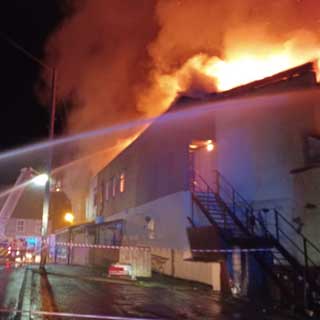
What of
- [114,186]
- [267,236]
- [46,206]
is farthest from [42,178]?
[267,236]

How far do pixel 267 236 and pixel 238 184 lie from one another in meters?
2.75

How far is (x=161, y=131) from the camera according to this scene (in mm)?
18891

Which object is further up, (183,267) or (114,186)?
(114,186)

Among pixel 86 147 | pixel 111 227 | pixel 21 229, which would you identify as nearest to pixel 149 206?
pixel 111 227

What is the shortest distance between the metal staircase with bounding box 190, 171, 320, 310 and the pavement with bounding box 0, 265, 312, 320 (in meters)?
1.15

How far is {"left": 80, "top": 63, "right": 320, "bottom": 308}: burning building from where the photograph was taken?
12242 mm

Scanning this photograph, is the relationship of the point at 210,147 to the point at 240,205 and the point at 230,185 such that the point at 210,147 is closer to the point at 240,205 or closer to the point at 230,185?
the point at 230,185

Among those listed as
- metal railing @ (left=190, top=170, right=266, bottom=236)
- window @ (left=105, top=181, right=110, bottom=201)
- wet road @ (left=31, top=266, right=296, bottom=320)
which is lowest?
wet road @ (left=31, top=266, right=296, bottom=320)

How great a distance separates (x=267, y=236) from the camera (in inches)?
512

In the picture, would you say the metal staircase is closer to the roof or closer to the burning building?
the burning building

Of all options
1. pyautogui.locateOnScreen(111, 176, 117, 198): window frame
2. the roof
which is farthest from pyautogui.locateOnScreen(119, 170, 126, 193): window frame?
the roof

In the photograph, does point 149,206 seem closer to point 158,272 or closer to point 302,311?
point 158,272

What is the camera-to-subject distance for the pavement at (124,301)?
26.9ft

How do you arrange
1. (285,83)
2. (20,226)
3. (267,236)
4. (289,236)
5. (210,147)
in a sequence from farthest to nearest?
(20,226)
(210,147)
(285,83)
(289,236)
(267,236)
